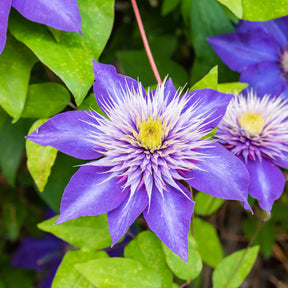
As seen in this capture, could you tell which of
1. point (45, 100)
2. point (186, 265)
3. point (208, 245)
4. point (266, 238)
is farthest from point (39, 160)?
point (266, 238)

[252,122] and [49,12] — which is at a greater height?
[49,12]

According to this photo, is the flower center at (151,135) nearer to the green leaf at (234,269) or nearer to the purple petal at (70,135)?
the purple petal at (70,135)

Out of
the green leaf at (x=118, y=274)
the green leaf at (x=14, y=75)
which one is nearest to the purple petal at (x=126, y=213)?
the green leaf at (x=118, y=274)

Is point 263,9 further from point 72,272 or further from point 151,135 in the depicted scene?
point 72,272

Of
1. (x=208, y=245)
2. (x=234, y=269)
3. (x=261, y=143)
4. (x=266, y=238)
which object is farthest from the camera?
(x=266, y=238)

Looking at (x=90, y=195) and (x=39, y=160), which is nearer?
(x=90, y=195)

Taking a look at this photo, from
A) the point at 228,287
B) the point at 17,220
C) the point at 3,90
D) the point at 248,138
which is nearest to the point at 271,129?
the point at 248,138

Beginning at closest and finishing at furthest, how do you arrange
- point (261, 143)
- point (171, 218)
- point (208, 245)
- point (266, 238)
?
point (171, 218) < point (261, 143) < point (208, 245) < point (266, 238)
